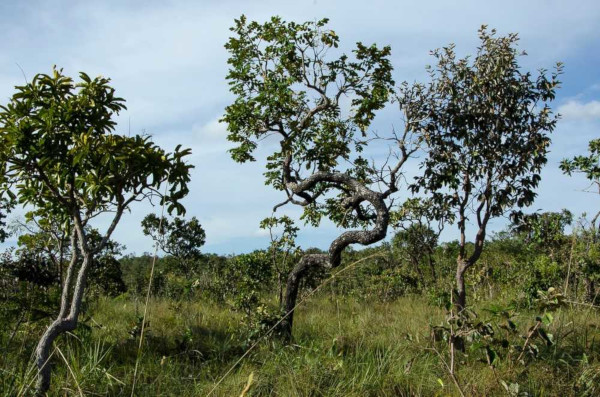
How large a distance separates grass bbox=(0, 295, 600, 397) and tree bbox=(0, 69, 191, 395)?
86 centimetres

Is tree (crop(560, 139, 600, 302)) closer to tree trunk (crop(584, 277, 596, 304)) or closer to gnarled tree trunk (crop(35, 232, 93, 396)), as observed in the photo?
tree trunk (crop(584, 277, 596, 304))

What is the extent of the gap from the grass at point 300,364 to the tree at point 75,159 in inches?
33.9

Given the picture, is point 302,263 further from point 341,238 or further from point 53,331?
point 53,331

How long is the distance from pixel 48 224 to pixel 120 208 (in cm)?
134

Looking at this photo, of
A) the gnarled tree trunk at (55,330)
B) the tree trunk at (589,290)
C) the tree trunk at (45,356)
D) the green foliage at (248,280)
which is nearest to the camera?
the tree trunk at (45,356)

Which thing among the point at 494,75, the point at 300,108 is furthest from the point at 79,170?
the point at 494,75

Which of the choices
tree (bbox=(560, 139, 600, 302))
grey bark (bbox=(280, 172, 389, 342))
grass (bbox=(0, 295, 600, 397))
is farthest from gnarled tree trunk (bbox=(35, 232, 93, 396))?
tree (bbox=(560, 139, 600, 302))

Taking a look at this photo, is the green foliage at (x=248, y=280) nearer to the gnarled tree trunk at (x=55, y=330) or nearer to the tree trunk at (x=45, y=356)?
the gnarled tree trunk at (x=55, y=330)

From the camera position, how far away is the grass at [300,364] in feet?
16.4

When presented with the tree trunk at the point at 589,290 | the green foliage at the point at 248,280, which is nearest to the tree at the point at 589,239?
the tree trunk at the point at 589,290

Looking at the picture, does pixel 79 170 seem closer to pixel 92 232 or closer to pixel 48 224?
pixel 48 224

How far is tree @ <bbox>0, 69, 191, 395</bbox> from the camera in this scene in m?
5.50

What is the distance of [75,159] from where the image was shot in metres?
5.29

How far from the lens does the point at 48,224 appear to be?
6656 mm
